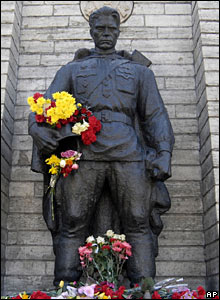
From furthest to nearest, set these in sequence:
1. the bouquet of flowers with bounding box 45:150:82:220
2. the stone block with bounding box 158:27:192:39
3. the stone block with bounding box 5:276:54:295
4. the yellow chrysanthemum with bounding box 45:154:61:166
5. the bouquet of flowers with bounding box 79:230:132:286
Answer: the stone block with bounding box 158:27:192:39
the stone block with bounding box 5:276:54:295
the yellow chrysanthemum with bounding box 45:154:61:166
the bouquet of flowers with bounding box 45:150:82:220
the bouquet of flowers with bounding box 79:230:132:286

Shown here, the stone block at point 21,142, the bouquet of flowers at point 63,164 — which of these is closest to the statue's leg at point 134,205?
the bouquet of flowers at point 63,164

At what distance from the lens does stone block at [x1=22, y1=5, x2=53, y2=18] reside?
6758 mm

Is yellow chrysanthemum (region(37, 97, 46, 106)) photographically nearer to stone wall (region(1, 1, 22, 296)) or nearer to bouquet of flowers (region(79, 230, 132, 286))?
stone wall (region(1, 1, 22, 296))

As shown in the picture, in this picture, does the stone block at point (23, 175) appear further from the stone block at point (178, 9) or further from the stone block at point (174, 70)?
the stone block at point (178, 9)

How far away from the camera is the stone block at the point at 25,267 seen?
5.50m

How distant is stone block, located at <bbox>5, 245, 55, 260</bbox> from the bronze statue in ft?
3.10

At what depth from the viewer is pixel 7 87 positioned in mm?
5770

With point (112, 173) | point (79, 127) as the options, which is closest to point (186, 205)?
point (112, 173)

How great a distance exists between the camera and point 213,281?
5.08 meters

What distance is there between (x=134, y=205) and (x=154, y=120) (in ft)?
3.32

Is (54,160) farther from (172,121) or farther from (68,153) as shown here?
(172,121)

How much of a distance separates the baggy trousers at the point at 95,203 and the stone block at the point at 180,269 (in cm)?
122

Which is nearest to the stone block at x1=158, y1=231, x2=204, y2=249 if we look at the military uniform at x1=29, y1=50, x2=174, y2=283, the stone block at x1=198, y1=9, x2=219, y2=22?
the military uniform at x1=29, y1=50, x2=174, y2=283

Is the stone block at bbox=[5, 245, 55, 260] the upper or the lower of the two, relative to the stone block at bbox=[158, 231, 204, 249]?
lower
